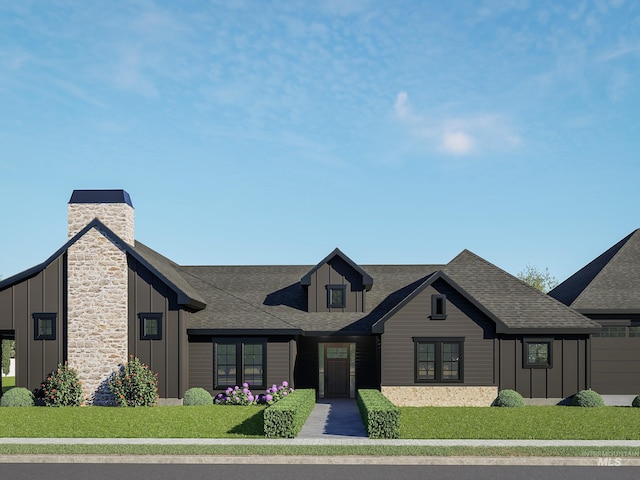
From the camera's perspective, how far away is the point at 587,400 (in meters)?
26.5

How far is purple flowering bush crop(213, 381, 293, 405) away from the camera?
27172mm

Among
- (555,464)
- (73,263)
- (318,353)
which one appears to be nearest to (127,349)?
(73,263)

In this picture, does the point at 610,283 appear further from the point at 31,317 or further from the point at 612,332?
the point at 31,317

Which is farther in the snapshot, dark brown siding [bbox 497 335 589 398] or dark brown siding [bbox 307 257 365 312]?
dark brown siding [bbox 307 257 365 312]

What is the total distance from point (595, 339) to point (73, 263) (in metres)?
23.1

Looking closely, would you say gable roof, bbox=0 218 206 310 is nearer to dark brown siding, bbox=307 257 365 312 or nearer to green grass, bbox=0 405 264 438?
green grass, bbox=0 405 264 438

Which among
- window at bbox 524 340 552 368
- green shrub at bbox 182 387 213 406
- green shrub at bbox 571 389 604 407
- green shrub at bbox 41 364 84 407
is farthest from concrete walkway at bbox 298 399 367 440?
green shrub at bbox 41 364 84 407

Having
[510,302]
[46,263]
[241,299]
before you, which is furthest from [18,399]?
[510,302]

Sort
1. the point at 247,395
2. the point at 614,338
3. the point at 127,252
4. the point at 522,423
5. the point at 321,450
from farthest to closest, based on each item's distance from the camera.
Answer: the point at 614,338 → the point at 247,395 → the point at 127,252 → the point at 522,423 → the point at 321,450

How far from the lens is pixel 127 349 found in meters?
26.8

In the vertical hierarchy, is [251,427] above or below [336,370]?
above

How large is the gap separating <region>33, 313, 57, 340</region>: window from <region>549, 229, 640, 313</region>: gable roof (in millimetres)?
22645

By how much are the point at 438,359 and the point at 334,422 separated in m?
6.55

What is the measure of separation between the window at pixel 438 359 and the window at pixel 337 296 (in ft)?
17.2
